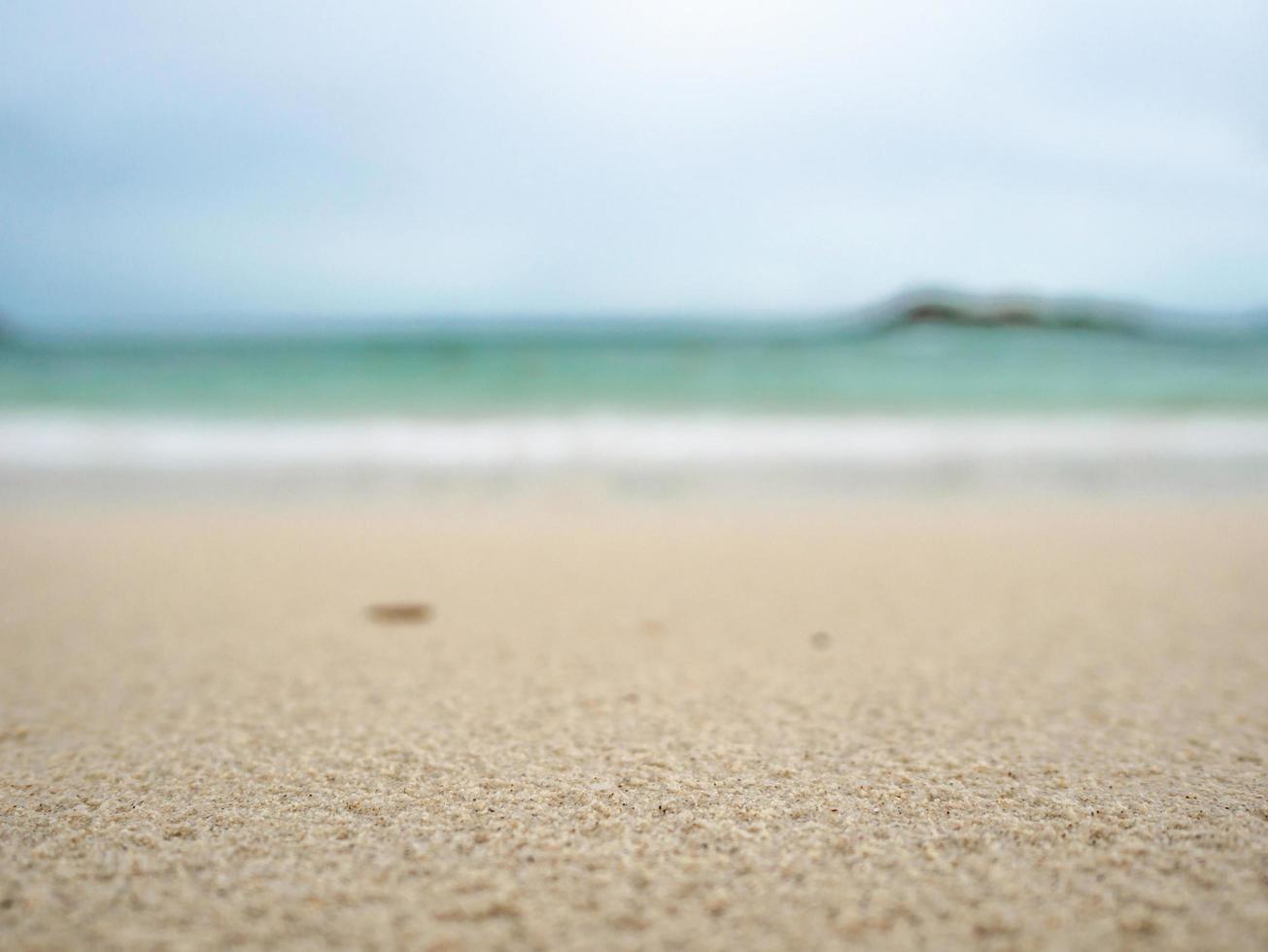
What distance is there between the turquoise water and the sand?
197 inches

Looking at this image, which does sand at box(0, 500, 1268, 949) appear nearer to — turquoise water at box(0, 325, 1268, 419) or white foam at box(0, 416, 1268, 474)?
white foam at box(0, 416, 1268, 474)

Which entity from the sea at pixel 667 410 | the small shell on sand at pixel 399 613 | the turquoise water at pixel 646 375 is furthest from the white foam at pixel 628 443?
the small shell on sand at pixel 399 613

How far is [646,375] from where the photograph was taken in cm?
867

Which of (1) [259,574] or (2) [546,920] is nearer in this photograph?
(2) [546,920]

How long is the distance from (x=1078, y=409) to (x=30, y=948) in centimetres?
689

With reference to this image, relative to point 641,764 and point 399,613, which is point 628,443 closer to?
point 399,613

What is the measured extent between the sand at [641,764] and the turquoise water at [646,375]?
501cm

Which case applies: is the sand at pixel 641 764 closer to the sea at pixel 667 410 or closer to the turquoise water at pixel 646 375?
the sea at pixel 667 410

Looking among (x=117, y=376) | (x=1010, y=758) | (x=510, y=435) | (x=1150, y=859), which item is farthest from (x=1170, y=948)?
(x=117, y=376)

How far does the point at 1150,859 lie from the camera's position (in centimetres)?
63

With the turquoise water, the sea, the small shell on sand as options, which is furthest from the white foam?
the small shell on sand

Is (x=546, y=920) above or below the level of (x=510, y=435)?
below

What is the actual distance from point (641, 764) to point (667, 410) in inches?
224

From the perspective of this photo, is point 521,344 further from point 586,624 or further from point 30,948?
point 30,948
